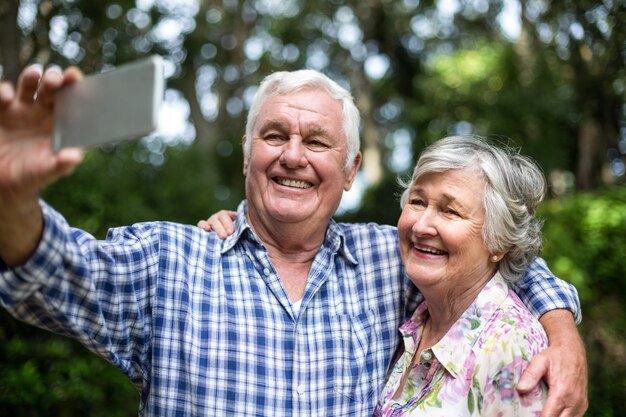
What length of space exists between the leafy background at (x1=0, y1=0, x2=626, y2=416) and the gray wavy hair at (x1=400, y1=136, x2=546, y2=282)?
2.81 m

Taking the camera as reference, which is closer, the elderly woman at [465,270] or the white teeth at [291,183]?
the elderly woman at [465,270]

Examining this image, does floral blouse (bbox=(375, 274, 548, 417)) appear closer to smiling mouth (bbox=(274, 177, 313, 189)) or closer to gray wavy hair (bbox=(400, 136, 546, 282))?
gray wavy hair (bbox=(400, 136, 546, 282))

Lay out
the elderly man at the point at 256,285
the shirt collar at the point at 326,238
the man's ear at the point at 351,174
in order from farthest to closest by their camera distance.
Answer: the man's ear at the point at 351,174
the shirt collar at the point at 326,238
the elderly man at the point at 256,285

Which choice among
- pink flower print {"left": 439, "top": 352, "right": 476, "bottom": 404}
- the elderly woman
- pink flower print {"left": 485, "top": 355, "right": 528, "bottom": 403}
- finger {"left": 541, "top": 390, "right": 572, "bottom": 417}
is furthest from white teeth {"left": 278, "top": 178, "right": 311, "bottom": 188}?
finger {"left": 541, "top": 390, "right": 572, "bottom": 417}

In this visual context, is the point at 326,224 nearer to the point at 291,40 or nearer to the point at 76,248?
the point at 76,248

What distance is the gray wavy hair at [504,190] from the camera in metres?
2.35

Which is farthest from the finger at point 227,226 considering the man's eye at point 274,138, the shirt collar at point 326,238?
the man's eye at point 274,138

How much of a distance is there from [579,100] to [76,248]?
8.12 meters

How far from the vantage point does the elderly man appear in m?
1.74

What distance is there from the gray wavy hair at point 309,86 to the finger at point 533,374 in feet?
3.67

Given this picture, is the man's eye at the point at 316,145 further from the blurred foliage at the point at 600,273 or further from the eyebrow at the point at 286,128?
the blurred foliage at the point at 600,273

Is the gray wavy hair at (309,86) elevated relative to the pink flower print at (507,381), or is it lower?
elevated

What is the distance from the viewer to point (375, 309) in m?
2.61

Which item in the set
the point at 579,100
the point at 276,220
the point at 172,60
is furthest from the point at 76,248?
the point at 172,60
